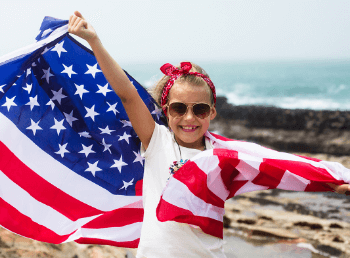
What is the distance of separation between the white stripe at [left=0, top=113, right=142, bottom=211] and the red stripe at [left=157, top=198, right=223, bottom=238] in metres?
0.87

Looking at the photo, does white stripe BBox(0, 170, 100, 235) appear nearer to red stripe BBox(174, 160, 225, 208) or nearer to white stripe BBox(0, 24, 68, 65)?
white stripe BBox(0, 24, 68, 65)

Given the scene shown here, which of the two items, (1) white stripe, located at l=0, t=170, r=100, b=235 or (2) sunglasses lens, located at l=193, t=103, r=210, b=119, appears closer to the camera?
(2) sunglasses lens, located at l=193, t=103, r=210, b=119

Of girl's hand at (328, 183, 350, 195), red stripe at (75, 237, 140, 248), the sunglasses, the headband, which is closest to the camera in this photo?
girl's hand at (328, 183, 350, 195)

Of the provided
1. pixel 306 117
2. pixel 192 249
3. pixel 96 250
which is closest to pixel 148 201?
pixel 192 249

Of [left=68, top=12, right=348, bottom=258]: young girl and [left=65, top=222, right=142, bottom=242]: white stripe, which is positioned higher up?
[left=68, top=12, right=348, bottom=258]: young girl

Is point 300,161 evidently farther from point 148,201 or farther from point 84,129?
point 84,129

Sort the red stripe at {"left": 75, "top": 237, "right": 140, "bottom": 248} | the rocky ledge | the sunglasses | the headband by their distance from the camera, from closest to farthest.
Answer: the sunglasses < the headband < the red stripe at {"left": 75, "top": 237, "right": 140, "bottom": 248} < the rocky ledge

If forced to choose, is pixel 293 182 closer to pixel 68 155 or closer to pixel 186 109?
pixel 186 109

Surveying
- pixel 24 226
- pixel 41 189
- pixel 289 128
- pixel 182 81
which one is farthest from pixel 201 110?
pixel 289 128

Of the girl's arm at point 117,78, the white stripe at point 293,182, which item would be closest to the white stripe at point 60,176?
the girl's arm at point 117,78

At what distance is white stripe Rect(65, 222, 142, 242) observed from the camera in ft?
8.86

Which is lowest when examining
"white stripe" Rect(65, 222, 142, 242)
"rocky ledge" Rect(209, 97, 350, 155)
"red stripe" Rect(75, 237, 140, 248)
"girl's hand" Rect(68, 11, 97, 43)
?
"red stripe" Rect(75, 237, 140, 248)

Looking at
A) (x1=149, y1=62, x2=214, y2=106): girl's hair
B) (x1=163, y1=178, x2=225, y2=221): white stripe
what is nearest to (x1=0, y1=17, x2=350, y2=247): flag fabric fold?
(x1=149, y1=62, x2=214, y2=106): girl's hair

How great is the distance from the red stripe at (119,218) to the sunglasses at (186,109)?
106 cm
